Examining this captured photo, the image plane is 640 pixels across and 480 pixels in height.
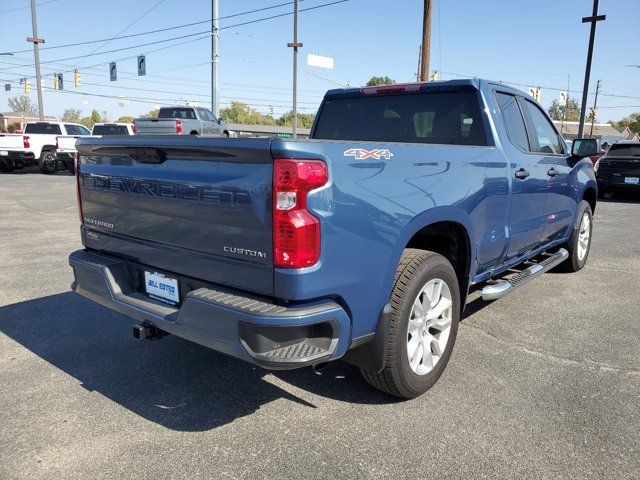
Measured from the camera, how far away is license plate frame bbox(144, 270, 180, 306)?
2852mm

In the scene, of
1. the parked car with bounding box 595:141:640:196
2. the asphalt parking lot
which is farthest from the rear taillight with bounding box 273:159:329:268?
the parked car with bounding box 595:141:640:196

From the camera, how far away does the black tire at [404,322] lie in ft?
9.05

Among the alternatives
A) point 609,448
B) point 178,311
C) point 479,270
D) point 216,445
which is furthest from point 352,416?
point 479,270

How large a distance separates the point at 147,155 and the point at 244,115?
117 metres

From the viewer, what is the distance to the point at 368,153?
Answer: 8.27ft

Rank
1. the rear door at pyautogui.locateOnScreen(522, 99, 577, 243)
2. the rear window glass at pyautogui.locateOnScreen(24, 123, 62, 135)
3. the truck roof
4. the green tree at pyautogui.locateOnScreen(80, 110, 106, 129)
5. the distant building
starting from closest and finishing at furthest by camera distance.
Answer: the truck roof
the rear door at pyautogui.locateOnScreen(522, 99, 577, 243)
the rear window glass at pyautogui.locateOnScreen(24, 123, 62, 135)
the distant building
the green tree at pyautogui.locateOnScreen(80, 110, 106, 129)

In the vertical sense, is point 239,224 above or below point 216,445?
above

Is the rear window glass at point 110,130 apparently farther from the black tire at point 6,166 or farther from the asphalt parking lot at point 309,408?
the asphalt parking lot at point 309,408

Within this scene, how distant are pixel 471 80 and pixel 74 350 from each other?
3.66m

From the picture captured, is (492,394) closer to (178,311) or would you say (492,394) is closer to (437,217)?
(437,217)

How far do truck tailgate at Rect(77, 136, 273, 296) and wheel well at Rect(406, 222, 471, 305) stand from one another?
1311mm

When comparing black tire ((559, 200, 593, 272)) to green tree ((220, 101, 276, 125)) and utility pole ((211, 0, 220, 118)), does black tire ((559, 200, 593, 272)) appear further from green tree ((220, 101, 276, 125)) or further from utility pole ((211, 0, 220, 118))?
green tree ((220, 101, 276, 125))

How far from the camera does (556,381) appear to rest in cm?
337

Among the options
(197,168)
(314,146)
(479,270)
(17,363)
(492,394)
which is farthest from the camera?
(479,270)
